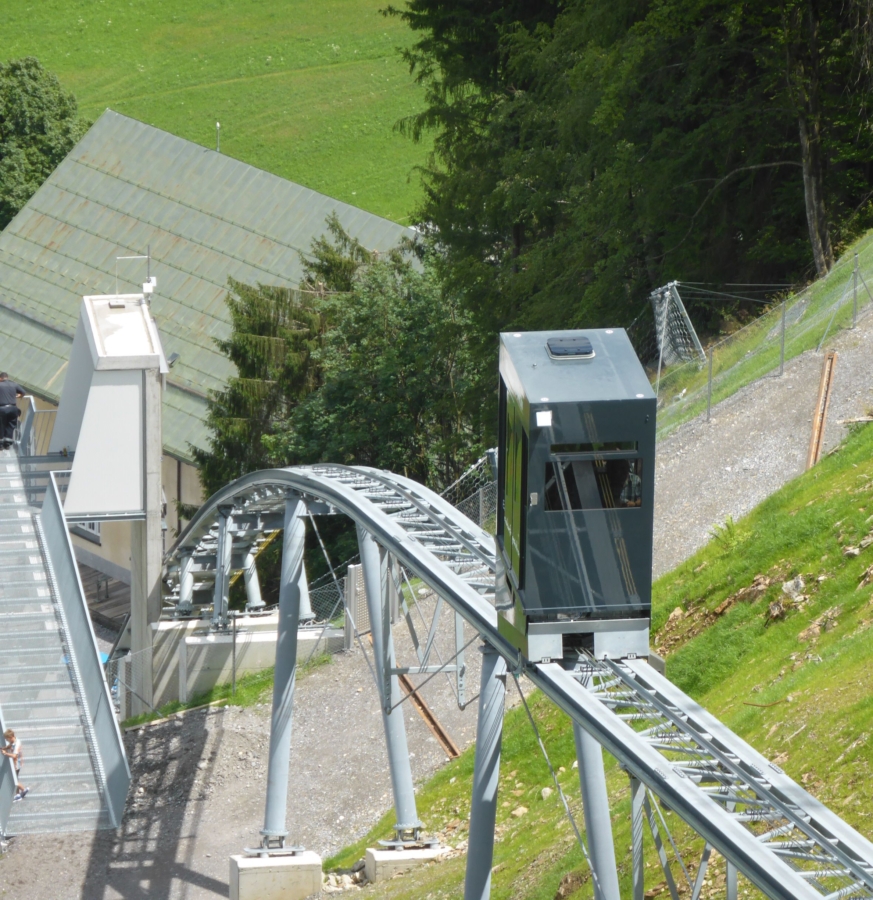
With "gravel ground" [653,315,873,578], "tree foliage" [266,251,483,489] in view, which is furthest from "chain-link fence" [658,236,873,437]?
"tree foliage" [266,251,483,489]

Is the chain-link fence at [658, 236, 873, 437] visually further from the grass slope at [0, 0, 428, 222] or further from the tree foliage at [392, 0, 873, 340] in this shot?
the grass slope at [0, 0, 428, 222]

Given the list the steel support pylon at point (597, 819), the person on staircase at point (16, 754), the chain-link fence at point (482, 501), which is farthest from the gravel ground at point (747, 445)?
the steel support pylon at point (597, 819)

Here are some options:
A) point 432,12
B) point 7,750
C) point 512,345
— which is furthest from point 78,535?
point 512,345

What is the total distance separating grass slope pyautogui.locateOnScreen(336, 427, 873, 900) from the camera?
14.3 m

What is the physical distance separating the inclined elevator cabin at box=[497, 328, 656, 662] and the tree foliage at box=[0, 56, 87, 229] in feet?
241

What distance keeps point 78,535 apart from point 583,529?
1629 inches

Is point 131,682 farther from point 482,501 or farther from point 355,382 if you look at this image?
point 355,382

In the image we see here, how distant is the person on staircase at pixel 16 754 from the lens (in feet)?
65.5

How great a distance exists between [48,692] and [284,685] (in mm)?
3773

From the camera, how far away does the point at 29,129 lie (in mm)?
83688

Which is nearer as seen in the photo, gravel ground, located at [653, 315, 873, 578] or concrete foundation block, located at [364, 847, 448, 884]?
concrete foundation block, located at [364, 847, 448, 884]

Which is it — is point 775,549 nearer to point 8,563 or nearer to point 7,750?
point 7,750

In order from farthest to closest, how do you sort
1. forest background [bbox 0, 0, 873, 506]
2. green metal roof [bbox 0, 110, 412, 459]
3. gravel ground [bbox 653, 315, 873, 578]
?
green metal roof [bbox 0, 110, 412, 459]
forest background [bbox 0, 0, 873, 506]
gravel ground [bbox 653, 315, 873, 578]

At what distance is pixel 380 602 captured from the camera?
19.6 meters
